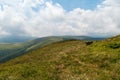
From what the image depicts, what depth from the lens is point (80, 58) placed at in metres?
51.1

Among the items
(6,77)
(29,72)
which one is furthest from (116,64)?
(6,77)

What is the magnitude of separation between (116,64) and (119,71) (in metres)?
4.34

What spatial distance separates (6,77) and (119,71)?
18.7 meters

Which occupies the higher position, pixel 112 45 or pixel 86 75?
pixel 112 45

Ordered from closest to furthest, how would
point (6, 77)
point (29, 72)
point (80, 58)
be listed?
point (6, 77), point (29, 72), point (80, 58)

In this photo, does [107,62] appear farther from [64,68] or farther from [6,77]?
[6,77]

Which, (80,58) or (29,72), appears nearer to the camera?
(29,72)

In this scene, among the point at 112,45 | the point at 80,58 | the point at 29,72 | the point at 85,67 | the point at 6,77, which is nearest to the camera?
the point at 6,77

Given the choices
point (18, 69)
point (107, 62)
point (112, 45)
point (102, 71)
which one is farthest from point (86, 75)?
point (112, 45)

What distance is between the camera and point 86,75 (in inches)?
1511

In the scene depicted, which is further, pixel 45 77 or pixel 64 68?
pixel 64 68

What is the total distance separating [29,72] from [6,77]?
4.26 metres

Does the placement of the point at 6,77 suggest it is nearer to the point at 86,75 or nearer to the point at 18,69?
the point at 18,69

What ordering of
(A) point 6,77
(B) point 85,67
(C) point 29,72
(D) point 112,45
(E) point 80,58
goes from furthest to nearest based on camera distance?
(D) point 112,45 → (E) point 80,58 → (B) point 85,67 → (C) point 29,72 → (A) point 6,77
